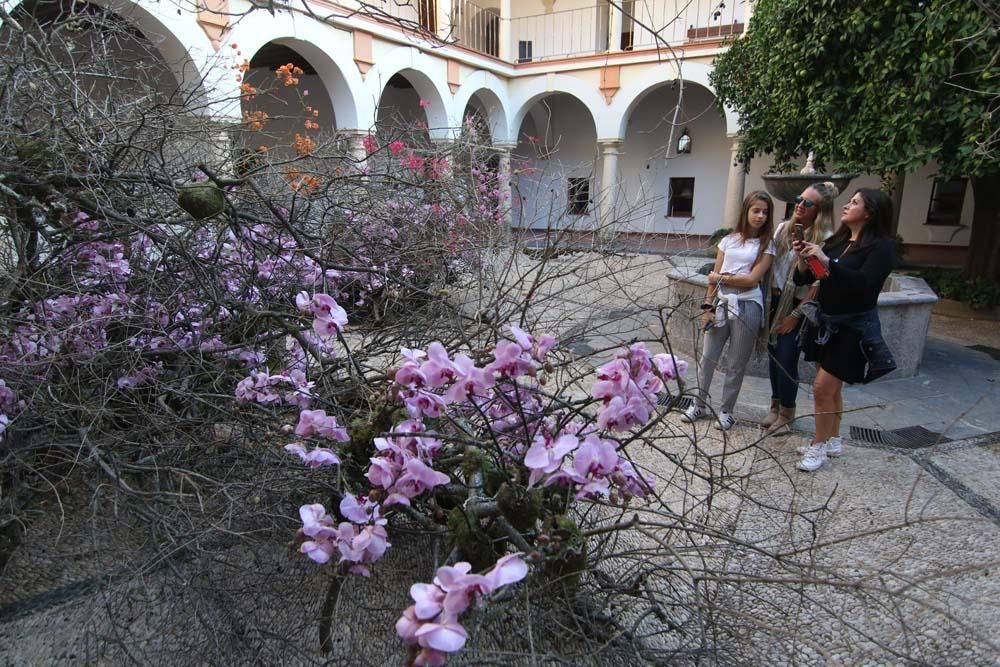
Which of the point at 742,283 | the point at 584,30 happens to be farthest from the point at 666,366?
the point at 584,30

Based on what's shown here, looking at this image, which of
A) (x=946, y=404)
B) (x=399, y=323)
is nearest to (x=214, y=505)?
(x=399, y=323)

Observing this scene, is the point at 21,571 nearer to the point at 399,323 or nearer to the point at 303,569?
the point at 303,569

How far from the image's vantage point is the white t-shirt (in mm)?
3539

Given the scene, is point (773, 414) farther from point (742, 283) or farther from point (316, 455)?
point (316, 455)

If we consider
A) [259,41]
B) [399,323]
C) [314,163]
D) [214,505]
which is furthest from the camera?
[259,41]

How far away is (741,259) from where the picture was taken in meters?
3.54

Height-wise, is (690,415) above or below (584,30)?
below

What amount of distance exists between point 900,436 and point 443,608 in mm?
4020

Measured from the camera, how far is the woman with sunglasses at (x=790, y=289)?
3318 mm

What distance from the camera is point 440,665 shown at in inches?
35.1

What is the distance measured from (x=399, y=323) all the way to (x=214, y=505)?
3.24ft

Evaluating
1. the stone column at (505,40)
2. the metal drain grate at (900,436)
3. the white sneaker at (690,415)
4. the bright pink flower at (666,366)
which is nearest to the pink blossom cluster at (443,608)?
the bright pink flower at (666,366)

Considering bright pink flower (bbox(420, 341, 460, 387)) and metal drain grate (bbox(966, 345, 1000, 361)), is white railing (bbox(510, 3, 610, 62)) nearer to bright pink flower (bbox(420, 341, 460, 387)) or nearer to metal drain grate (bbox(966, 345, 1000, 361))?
metal drain grate (bbox(966, 345, 1000, 361))

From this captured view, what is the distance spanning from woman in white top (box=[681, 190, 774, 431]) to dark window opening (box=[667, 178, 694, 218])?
1243cm
